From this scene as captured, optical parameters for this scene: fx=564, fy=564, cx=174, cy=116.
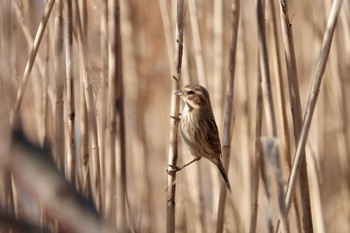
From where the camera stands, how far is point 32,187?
0.34m

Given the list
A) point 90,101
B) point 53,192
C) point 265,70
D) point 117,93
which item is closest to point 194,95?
point 90,101

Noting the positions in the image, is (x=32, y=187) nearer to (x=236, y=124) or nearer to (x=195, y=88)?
(x=195, y=88)

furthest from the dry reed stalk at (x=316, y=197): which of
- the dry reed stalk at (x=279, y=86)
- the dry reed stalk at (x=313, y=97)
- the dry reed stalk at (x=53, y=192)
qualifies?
the dry reed stalk at (x=53, y=192)

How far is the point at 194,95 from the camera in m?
2.28

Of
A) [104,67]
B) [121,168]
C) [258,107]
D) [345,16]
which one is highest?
[345,16]

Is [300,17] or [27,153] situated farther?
[300,17]

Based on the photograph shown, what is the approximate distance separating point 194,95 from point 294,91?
0.55m

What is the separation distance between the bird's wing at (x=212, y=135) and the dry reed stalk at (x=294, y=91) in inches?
28.4

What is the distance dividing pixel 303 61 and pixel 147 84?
100 cm

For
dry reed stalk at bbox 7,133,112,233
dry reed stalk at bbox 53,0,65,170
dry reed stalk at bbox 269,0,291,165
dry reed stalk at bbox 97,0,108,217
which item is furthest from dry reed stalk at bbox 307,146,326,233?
dry reed stalk at bbox 7,133,112,233

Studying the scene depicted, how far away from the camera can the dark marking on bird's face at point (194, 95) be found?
2.25 meters

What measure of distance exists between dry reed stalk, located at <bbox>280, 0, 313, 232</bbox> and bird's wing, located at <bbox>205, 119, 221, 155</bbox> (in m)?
0.72

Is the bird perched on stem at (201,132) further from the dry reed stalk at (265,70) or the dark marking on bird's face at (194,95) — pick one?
the dry reed stalk at (265,70)

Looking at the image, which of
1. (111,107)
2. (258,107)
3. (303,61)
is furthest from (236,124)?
(111,107)
